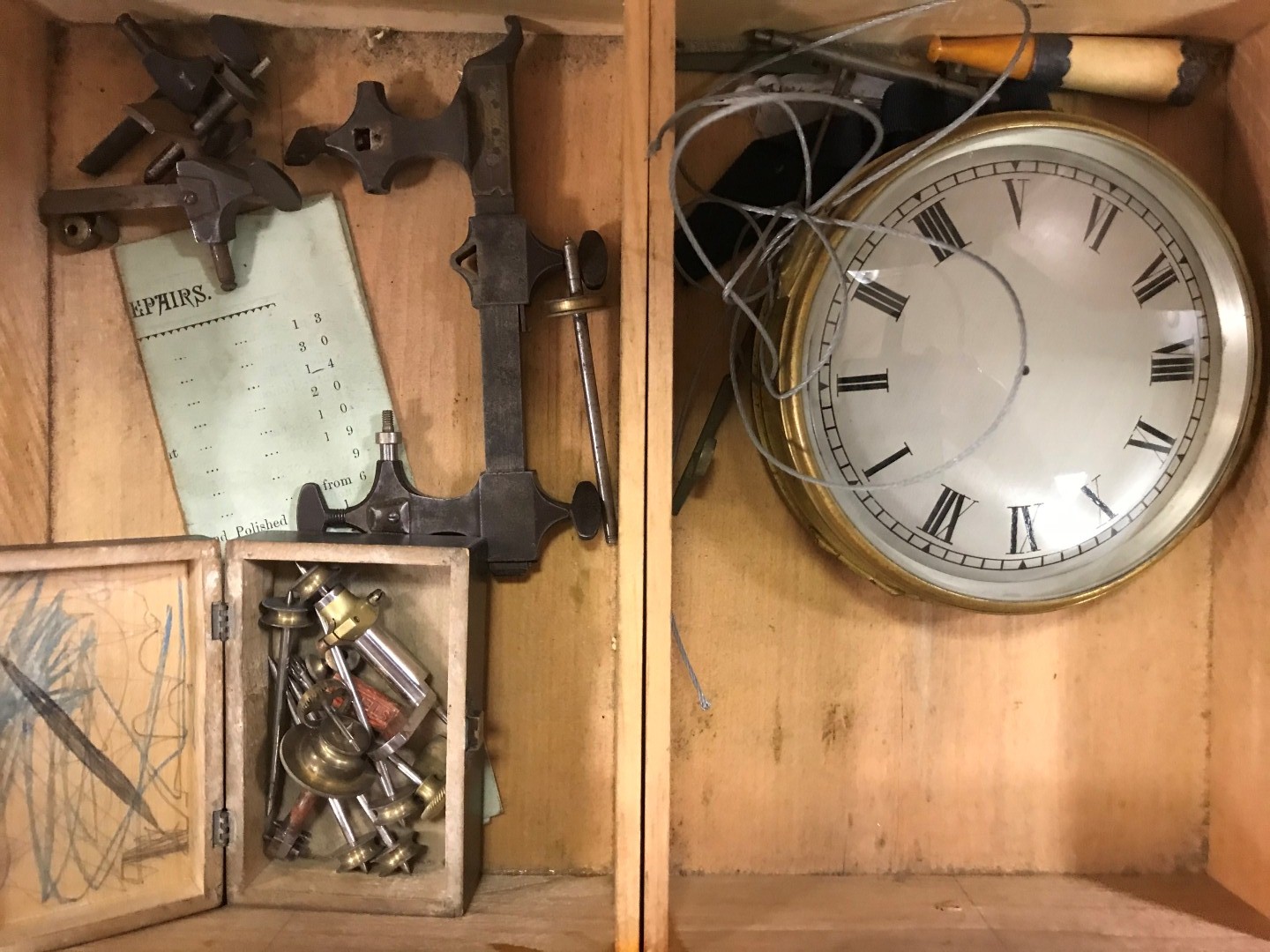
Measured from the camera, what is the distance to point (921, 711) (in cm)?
81

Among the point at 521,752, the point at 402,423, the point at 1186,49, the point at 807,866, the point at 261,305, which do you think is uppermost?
the point at 1186,49

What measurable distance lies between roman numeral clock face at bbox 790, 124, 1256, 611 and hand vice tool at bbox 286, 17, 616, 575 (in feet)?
0.78

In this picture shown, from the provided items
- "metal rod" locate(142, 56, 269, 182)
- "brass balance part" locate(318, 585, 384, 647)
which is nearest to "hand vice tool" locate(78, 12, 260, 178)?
"metal rod" locate(142, 56, 269, 182)

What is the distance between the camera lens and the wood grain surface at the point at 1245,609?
744 mm

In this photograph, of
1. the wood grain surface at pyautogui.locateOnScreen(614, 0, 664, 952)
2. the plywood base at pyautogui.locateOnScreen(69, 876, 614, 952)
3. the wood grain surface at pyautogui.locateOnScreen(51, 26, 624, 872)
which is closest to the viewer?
the wood grain surface at pyautogui.locateOnScreen(614, 0, 664, 952)

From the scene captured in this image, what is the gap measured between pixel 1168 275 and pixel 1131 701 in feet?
1.32

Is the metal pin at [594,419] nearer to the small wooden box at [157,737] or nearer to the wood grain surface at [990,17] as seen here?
the small wooden box at [157,737]

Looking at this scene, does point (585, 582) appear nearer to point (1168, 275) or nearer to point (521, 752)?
point (521, 752)

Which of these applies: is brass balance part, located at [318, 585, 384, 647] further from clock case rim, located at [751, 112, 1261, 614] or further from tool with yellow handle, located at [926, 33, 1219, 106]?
tool with yellow handle, located at [926, 33, 1219, 106]

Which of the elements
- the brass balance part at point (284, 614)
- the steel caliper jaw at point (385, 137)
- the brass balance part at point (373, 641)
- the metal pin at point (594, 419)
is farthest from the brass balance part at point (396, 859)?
the steel caliper jaw at point (385, 137)

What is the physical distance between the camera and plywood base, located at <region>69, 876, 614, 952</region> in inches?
26.7

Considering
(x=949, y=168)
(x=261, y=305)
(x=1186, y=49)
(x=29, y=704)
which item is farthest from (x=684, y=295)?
(x=29, y=704)

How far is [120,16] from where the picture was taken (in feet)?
2.38

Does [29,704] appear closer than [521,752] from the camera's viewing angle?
Yes
